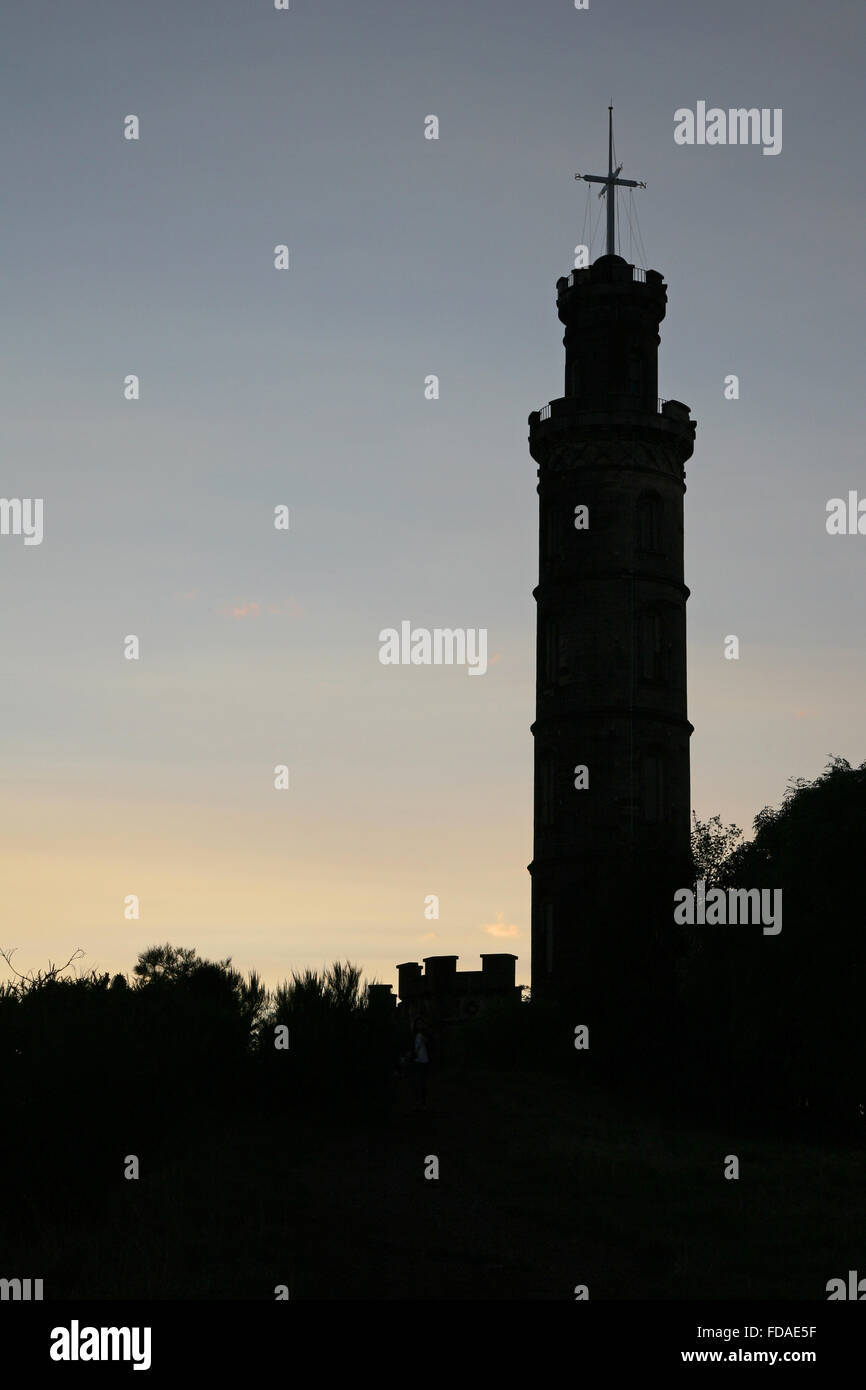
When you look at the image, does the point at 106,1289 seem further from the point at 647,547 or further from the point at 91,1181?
the point at 647,547

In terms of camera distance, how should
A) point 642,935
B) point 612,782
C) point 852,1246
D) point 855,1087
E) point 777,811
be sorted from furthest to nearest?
point 612,782 → point 642,935 → point 777,811 → point 855,1087 → point 852,1246

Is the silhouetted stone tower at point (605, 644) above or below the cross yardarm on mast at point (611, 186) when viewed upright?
below

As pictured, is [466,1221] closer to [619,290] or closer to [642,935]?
[642,935]

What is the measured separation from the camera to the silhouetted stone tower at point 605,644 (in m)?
51.3

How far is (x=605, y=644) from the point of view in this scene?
5188 cm

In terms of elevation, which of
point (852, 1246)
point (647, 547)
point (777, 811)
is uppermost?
point (647, 547)

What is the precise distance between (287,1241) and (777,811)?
2472 cm

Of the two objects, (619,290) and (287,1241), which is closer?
(287,1241)

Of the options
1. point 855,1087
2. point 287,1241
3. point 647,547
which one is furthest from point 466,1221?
point 647,547

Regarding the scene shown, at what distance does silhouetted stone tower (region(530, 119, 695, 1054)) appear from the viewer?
168ft

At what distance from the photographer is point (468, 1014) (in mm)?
53812

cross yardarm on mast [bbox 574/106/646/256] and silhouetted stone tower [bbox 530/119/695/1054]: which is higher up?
cross yardarm on mast [bbox 574/106/646/256]

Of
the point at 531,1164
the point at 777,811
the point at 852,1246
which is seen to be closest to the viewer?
the point at 852,1246

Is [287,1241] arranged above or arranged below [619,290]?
below
